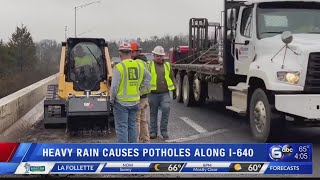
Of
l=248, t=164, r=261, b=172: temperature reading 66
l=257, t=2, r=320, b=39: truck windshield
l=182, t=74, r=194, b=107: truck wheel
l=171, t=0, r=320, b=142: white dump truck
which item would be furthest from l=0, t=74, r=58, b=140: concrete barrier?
l=257, t=2, r=320, b=39: truck windshield

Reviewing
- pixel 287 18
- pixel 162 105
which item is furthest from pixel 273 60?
pixel 162 105

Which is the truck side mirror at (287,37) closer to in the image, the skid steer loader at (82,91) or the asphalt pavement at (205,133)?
the asphalt pavement at (205,133)

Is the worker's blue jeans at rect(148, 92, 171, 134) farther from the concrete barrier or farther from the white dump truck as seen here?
the concrete barrier

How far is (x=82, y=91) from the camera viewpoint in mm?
11109

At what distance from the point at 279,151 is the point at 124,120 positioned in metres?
2.79

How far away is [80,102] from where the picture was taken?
9.98 m

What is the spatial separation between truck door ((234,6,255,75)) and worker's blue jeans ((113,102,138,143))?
3.56 meters

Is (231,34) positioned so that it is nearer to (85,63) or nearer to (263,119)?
(263,119)

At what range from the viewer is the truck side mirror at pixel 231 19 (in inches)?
414

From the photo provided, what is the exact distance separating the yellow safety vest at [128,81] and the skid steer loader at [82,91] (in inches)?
111

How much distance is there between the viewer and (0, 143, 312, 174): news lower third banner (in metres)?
5.01

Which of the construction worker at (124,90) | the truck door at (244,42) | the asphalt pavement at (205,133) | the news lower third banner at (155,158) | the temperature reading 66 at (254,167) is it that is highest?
the truck door at (244,42)

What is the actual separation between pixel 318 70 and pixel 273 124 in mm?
1209

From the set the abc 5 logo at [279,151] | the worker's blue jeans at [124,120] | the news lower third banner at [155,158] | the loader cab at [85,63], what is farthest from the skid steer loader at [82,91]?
the abc 5 logo at [279,151]
